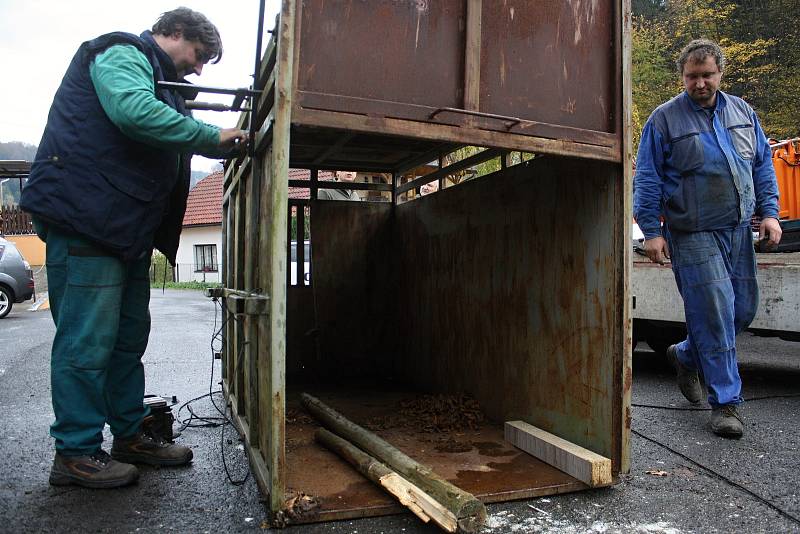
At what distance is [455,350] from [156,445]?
221 centimetres

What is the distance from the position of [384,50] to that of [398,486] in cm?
177

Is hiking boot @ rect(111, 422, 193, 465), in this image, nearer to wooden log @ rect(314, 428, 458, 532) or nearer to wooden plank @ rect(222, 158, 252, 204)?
wooden log @ rect(314, 428, 458, 532)

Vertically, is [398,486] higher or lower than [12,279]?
lower

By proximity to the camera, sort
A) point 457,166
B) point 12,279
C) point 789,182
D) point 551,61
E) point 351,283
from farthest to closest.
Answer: point 12,279 < point 789,182 < point 351,283 < point 457,166 < point 551,61

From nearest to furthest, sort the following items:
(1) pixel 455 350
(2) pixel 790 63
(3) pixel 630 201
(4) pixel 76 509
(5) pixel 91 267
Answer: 1. (4) pixel 76 509
2. (5) pixel 91 267
3. (3) pixel 630 201
4. (1) pixel 455 350
5. (2) pixel 790 63

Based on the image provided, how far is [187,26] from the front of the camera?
10.5ft

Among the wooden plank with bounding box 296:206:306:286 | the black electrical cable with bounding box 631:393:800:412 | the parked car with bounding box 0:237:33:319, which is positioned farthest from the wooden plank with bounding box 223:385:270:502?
the parked car with bounding box 0:237:33:319

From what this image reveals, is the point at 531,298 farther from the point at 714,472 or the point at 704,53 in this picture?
the point at 704,53

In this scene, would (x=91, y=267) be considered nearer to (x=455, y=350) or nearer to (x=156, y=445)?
(x=156, y=445)

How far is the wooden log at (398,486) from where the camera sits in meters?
2.31

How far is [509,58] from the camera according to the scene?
2.95 metres

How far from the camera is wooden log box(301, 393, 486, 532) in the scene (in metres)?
2.31

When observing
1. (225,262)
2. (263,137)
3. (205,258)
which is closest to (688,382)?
(263,137)

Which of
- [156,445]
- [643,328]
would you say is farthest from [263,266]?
[643,328]
